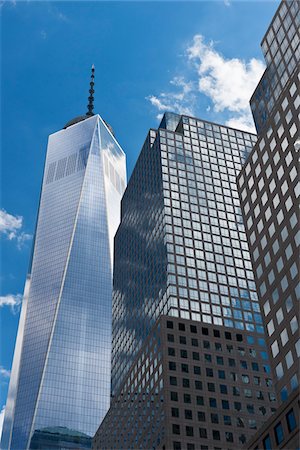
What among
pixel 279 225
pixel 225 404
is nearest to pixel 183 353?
pixel 225 404

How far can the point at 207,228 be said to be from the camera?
491 feet

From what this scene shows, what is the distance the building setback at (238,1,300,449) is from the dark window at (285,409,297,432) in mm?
94

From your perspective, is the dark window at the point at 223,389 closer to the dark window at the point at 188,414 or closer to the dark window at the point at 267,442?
the dark window at the point at 188,414

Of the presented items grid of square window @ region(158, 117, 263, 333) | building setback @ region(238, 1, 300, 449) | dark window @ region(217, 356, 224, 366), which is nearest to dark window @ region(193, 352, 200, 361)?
dark window @ region(217, 356, 224, 366)

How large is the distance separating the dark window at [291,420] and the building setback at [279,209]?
9 cm

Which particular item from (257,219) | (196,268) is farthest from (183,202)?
(257,219)

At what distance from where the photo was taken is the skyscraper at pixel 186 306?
110125 millimetres

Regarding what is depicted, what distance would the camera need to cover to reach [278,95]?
311 ft

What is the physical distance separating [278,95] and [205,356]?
4960 centimetres

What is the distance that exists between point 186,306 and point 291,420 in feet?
221

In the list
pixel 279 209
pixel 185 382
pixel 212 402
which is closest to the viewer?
pixel 279 209

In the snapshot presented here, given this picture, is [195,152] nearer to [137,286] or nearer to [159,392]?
[137,286]

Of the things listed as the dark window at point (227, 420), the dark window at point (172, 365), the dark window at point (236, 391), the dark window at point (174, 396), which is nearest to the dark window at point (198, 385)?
the dark window at point (174, 396)

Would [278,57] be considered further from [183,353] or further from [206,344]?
[183,353]
